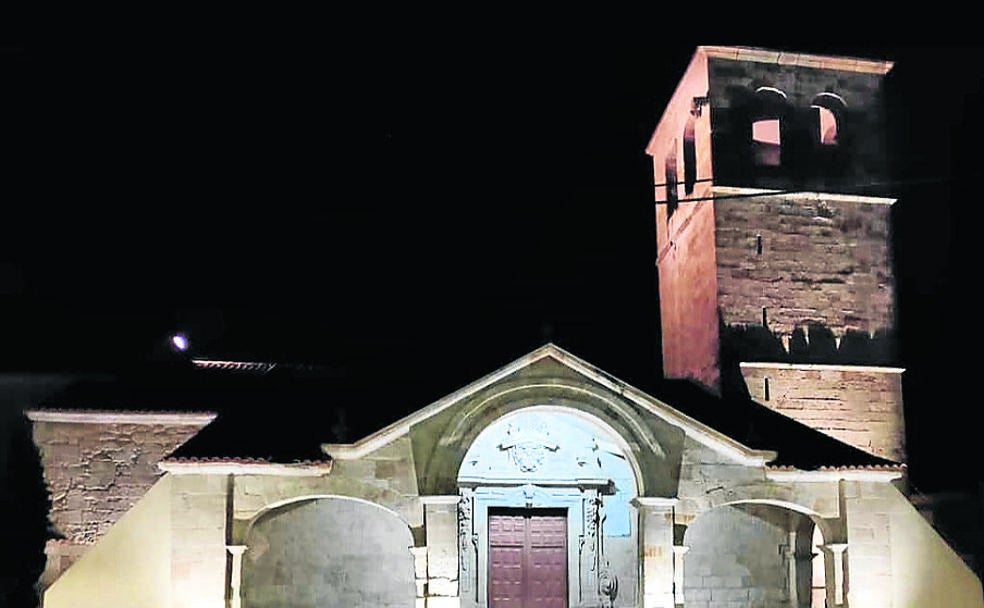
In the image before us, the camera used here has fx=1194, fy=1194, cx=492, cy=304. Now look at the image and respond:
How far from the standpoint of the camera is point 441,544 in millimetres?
15922

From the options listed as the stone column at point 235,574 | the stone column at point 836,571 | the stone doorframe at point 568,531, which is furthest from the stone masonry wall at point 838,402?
the stone column at point 235,574

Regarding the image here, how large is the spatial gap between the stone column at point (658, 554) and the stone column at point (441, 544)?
8.27 feet

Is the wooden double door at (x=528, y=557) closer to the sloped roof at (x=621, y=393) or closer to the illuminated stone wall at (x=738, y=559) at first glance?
the illuminated stone wall at (x=738, y=559)

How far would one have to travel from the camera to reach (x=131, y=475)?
19.9 m

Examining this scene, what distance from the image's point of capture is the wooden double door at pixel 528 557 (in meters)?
18.4

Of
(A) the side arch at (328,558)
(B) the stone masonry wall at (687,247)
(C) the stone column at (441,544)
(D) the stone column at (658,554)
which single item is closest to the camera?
(C) the stone column at (441,544)

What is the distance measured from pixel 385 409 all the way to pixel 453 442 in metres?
1.48

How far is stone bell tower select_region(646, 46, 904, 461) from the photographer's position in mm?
20609

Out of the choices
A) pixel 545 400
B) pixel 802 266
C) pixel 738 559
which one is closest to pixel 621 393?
pixel 545 400

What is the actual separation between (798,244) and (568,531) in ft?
22.5

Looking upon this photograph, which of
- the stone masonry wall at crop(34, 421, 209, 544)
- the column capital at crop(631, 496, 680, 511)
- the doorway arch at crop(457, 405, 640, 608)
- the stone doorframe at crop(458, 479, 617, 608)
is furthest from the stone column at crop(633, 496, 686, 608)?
the stone masonry wall at crop(34, 421, 209, 544)

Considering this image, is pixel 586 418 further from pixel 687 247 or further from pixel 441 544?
pixel 687 247

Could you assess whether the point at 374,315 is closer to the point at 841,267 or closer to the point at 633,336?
the point at 633,336

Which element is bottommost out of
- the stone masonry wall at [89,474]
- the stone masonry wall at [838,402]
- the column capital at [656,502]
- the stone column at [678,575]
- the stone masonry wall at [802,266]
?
the stone column at [678,575]
